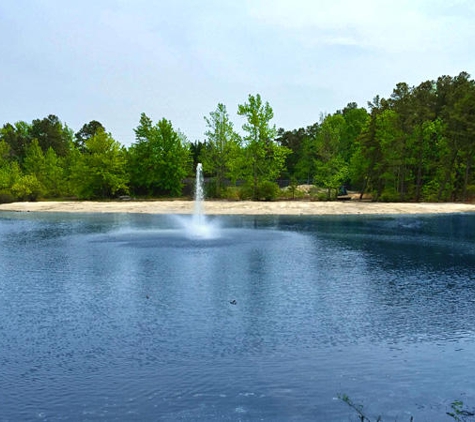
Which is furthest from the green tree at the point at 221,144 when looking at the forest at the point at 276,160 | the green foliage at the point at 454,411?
the green foliage at the point at 454,411

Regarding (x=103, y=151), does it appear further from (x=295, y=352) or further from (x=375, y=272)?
(x=295, y=352)

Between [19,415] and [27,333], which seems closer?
[19,415]

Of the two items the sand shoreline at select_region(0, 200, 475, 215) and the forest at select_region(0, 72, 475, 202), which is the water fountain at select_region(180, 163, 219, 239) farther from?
the forest at select_region(0, 72, 475, 202)

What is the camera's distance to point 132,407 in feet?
39.0

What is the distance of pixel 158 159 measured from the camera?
92.2 m

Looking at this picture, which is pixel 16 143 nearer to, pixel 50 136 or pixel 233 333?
pixel 50 136

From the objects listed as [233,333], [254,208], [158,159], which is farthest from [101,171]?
[233,333]

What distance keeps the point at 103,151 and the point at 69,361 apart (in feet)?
268

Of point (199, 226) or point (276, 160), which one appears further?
point (276, 160)

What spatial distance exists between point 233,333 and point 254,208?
56.7 metres

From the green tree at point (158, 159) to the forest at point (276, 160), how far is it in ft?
0.65

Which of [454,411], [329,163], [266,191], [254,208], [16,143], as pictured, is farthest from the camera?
[16,143]

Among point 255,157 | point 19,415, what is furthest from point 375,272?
point 255,157

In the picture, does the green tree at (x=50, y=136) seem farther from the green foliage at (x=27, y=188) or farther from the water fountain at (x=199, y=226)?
the water fountain at (x=199, y=226)
